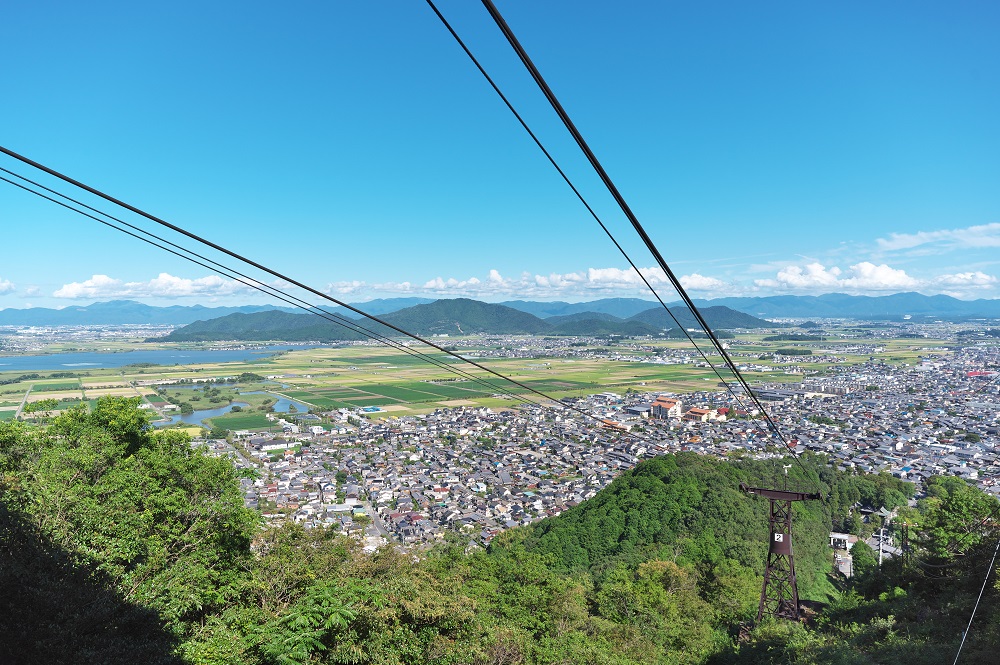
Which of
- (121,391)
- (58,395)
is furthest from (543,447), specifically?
(58,395)

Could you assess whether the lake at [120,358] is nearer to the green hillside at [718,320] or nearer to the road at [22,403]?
the road at [22,403]

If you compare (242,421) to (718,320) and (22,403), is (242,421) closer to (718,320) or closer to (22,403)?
(22,403)

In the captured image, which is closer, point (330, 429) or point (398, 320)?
point (330, 429)

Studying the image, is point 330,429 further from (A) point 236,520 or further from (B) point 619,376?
(B) point 619,376

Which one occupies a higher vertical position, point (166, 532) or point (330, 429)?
point (166, 532)

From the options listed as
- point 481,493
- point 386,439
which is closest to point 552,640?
point 481,493

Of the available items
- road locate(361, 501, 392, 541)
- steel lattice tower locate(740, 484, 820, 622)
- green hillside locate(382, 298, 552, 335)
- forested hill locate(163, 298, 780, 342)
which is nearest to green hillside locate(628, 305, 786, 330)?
forested hill locate(163, 298, 780, 342)
